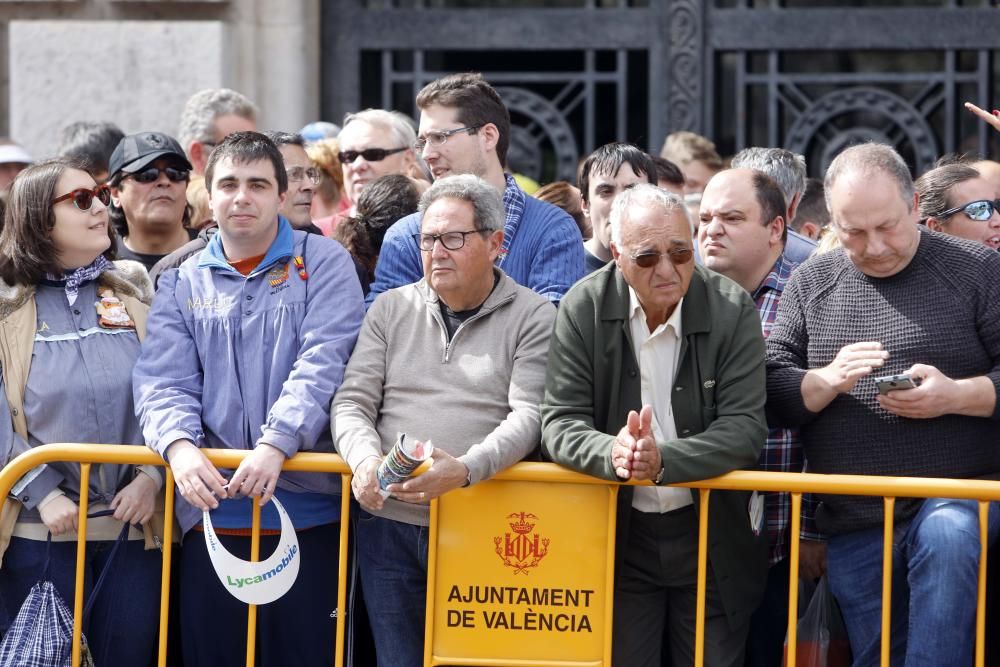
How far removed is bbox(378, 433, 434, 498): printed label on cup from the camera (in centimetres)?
378

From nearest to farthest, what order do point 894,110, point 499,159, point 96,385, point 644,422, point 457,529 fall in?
point 644,422 < point 457,529 < point 96,385 < point 499,159 < point 894,110

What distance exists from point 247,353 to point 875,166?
189 cm

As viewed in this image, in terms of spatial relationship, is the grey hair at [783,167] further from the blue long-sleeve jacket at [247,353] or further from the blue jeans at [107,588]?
the blue jeans at [107,588]

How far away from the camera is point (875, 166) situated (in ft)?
13.5

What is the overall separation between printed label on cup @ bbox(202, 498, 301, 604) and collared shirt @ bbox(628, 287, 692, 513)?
100cm

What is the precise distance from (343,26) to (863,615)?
467cm

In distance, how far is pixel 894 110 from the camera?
731cm

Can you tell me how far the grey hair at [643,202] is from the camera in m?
4.07

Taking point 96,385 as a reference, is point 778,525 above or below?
below

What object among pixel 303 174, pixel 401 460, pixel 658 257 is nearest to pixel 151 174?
pixel 303 174

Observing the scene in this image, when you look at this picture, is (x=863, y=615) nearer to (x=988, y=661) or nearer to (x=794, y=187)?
(x=988, y=661)

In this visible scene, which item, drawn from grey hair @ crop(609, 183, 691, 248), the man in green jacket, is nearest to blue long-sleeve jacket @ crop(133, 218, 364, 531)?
the man in green jacket

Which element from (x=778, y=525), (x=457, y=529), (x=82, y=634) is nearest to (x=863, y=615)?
(x=778, y=525)

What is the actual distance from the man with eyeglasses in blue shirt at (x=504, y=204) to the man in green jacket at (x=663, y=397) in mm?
429
